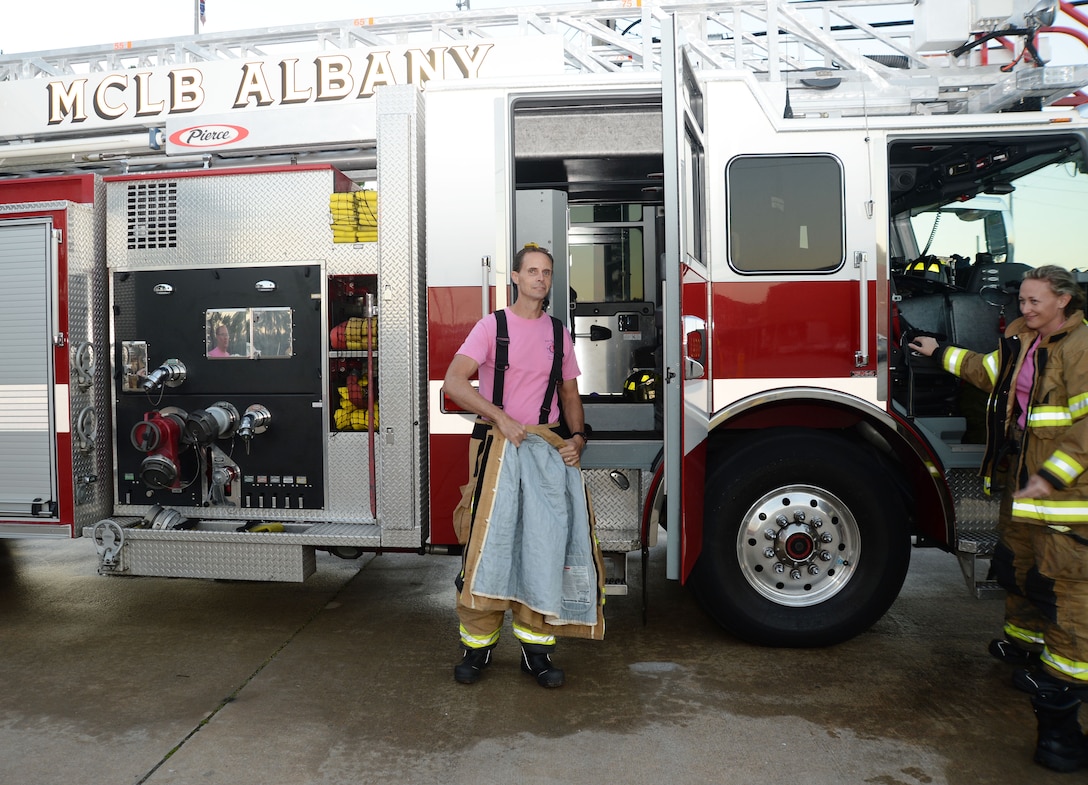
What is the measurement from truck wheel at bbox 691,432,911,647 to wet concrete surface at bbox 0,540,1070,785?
21cm

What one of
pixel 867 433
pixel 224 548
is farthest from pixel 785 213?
pixel 224 548

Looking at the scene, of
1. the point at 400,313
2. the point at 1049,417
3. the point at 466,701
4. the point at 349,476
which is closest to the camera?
the point at 1049,417

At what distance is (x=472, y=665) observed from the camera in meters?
3.68

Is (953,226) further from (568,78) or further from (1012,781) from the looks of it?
(1012,781)

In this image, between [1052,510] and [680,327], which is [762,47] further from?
[1052,510]

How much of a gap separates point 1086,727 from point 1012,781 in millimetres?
708

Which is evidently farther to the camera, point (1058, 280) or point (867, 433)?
point (867, 433)

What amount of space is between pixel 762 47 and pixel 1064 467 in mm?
3889

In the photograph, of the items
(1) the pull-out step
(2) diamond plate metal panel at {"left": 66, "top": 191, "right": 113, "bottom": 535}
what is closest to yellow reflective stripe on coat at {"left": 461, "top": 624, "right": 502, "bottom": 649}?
(1) the pull-out step

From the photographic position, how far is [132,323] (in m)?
4.41

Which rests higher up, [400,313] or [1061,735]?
[400,313]

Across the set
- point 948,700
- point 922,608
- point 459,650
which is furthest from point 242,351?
point 922,608

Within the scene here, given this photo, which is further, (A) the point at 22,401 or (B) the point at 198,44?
(B) the point at 198,44

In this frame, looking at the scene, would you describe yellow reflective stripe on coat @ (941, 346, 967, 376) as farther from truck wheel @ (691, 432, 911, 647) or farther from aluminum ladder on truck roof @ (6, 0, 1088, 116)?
aluminum ladder on truck roof @ (6, 0, 1088, 116)
